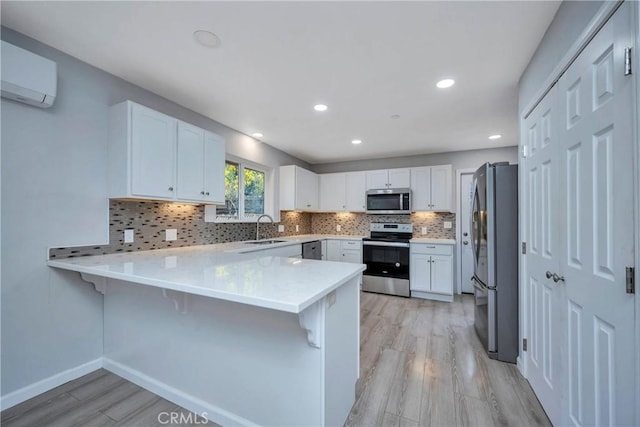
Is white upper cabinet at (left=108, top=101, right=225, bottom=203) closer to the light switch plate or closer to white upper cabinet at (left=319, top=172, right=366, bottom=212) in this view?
the light switch plate

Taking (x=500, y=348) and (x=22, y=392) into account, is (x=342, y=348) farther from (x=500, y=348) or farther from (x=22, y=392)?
(x=22, y=392)

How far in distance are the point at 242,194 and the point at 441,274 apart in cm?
310

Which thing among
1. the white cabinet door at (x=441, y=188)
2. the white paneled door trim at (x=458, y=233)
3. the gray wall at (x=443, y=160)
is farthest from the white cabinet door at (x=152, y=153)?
the white paneled door trim at (x=458, y=233)

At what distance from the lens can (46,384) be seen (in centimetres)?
183

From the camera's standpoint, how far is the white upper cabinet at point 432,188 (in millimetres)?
4176

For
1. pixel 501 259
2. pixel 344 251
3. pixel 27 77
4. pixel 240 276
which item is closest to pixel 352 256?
pixel 344 251

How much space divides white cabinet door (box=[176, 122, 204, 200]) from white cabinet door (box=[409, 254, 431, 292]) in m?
3.14

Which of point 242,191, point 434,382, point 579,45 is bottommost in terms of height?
point 434,382

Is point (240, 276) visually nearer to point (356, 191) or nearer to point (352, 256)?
point (352, 256)

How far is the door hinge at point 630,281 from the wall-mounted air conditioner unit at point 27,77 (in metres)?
3.04

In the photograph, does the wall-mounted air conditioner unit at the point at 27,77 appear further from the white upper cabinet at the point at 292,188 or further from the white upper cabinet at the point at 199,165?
the white upper cabinet at the point at 292,188

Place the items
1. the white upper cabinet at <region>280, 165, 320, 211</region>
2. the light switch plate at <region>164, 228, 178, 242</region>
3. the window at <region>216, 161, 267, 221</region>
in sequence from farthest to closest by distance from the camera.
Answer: the white upper cabinet at <region>280, 165, 320, 211</region> < the window at <region>216, 161, 267, 221</region> < the light switch plate at <region>164, 228, 178, 242</region>

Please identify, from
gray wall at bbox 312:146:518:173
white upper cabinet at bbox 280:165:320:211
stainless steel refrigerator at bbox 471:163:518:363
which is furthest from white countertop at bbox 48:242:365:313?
gray wall at bbox 312:146:518:173

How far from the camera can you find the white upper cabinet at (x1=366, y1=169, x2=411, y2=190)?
445 cm
